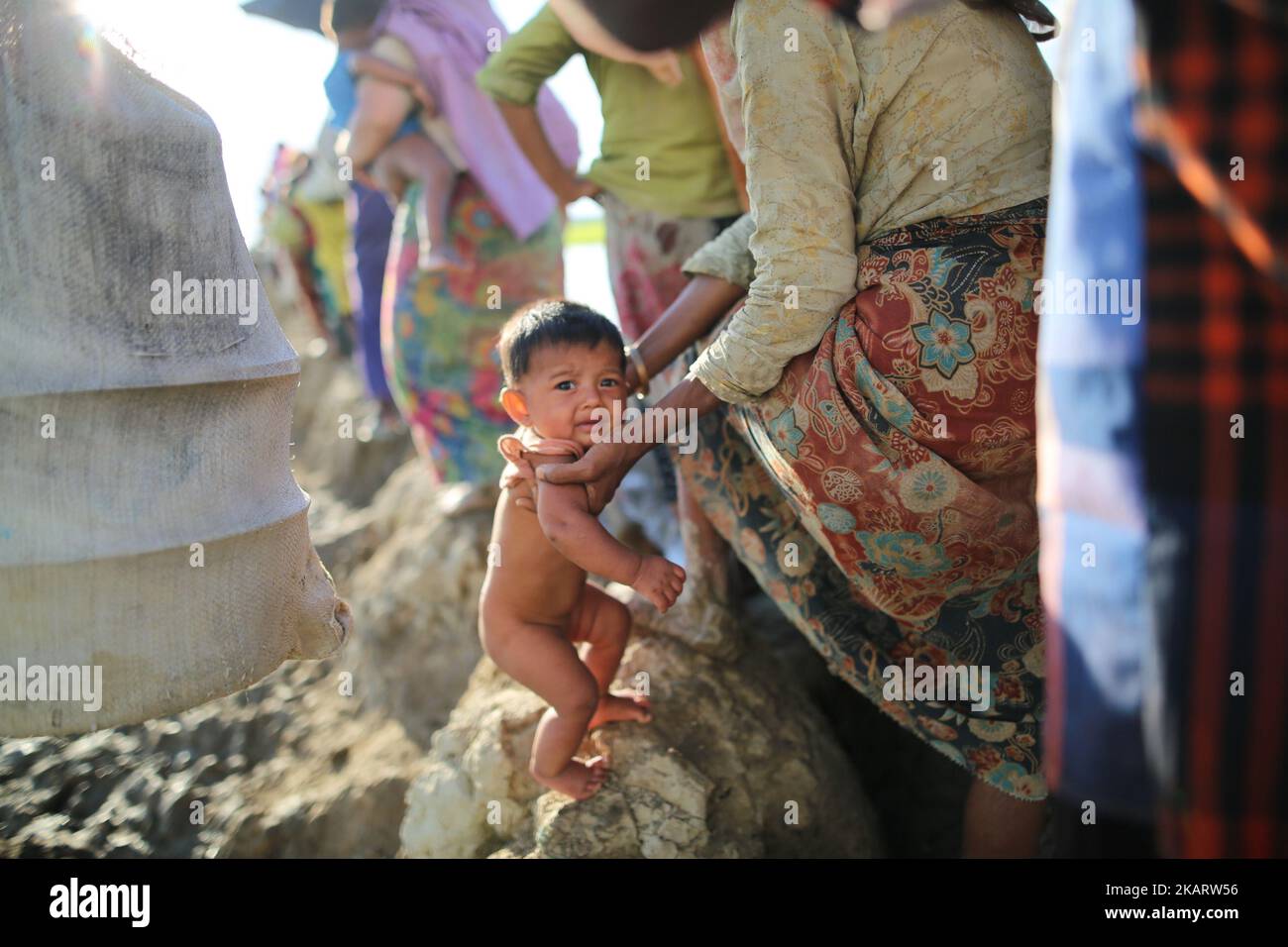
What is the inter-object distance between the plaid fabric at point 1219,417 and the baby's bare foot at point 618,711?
1413 mm

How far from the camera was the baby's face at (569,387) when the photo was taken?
208 centimetres

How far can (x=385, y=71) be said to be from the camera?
11.7 ft

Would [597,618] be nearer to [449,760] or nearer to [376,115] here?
[449,760]

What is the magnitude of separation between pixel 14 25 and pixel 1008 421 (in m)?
1.74

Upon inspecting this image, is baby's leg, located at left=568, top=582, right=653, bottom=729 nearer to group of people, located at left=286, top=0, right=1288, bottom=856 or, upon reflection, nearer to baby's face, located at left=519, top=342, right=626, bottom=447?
group of people, located at left=286, top=0, right=1288, bottom=856

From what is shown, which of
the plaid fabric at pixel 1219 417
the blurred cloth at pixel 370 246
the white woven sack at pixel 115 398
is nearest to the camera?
the plaid fabric at pixel 1219 417

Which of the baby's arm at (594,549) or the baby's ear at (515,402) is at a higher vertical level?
the baby's ear at (515,402)

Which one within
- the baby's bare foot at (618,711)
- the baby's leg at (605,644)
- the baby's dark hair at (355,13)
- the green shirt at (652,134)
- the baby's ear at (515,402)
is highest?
the baby's dark hair at (355,13)

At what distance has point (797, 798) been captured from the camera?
95.0 inches

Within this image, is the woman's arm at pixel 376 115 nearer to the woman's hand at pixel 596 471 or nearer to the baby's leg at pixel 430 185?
the baby's leg at pixel 430 185

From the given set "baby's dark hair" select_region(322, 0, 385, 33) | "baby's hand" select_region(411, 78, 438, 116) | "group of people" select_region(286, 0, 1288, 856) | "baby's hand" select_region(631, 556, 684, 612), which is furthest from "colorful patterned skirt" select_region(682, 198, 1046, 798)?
"baby's dark hair" select_region(322, 0, 385, 33)

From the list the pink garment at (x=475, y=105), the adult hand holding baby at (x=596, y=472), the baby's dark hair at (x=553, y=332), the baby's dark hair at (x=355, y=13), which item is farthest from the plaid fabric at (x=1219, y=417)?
the baby's dark hair at (x=355, y=13)

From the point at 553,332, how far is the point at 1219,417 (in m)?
1.29

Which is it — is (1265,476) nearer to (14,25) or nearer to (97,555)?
(97,555)
